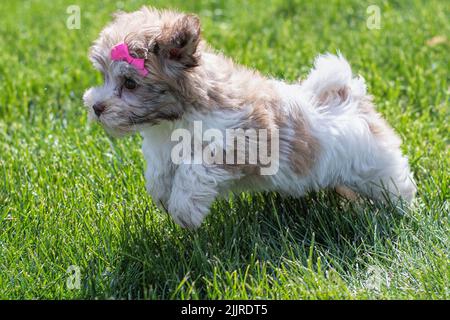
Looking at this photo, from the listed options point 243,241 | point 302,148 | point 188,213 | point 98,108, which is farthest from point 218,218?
point 98,108

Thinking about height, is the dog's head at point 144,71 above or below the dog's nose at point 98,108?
above

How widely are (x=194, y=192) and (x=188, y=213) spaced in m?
0.10

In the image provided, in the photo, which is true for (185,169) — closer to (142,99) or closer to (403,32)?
(142,99)

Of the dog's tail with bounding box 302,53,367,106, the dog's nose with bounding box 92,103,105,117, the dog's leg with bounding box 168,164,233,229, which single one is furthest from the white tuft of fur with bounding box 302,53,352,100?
the dog's nose with bounding box 92,103,105,117

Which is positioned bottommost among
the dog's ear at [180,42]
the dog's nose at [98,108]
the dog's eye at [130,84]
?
the dog's nose at [98,108]

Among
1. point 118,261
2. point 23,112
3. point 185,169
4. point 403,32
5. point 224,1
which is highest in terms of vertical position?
point 224,1

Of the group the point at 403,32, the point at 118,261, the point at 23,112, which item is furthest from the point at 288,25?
the point at 118,261

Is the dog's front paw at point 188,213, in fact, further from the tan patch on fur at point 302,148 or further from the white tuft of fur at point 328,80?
the white tuft of fur at point 328,80

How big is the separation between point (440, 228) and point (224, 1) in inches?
172

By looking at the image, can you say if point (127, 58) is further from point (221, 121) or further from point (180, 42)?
point (221, 121)

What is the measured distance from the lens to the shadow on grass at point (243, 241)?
363 cm

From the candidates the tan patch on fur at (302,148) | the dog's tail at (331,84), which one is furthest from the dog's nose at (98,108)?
the dog's tail at (331,84)

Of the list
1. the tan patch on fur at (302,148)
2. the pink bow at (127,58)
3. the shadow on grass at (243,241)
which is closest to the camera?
the pink bow at (127,58)
